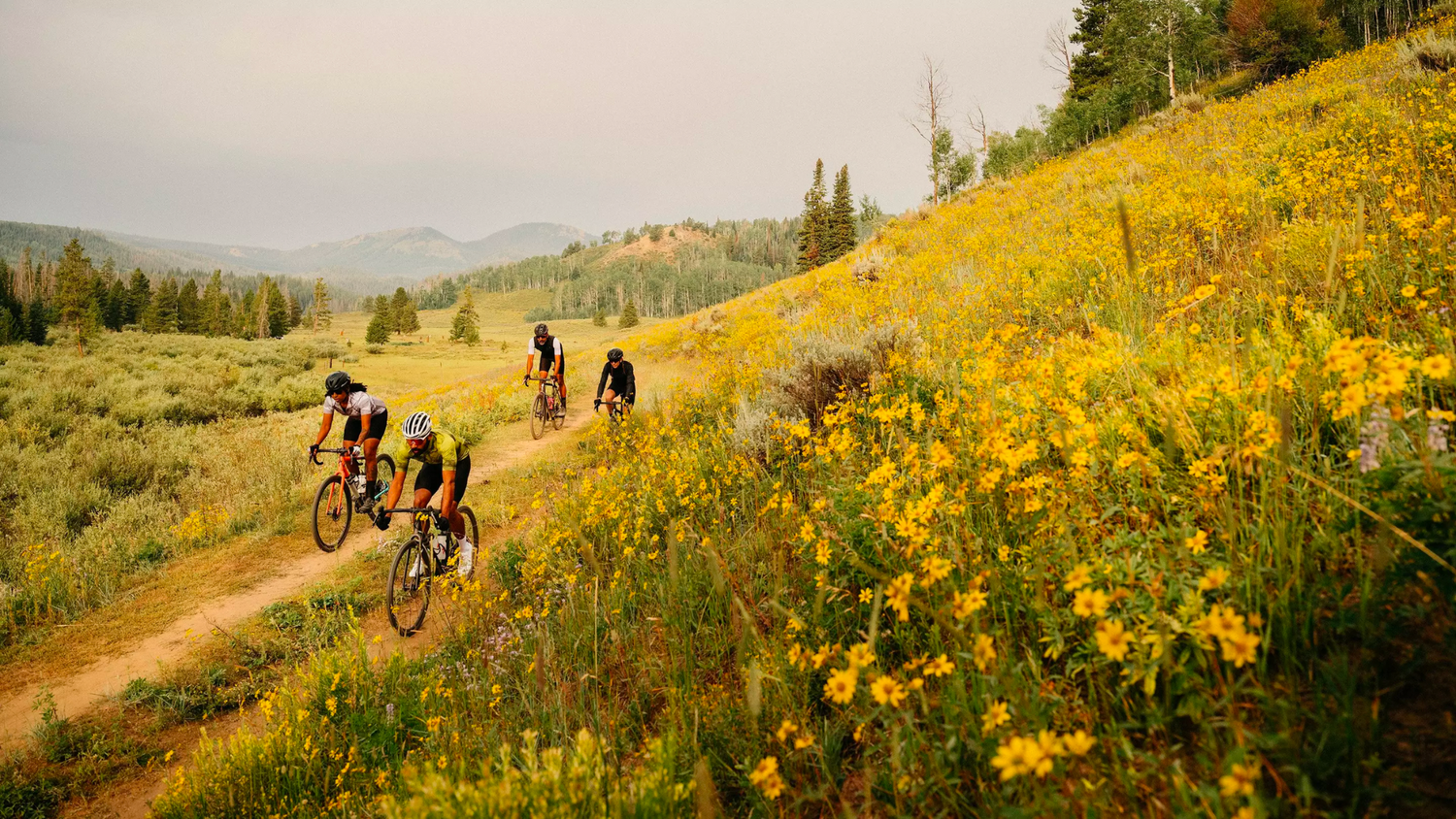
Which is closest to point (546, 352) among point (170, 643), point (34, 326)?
point (170, 643)

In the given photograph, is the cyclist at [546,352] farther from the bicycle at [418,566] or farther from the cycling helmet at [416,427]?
the bicycle at [418,566]

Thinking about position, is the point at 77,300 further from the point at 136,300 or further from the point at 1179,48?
the point at 1179,48

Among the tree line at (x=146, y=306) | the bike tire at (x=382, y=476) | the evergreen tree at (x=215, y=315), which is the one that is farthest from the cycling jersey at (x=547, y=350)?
the evergreen tree at (x=215, y=315)

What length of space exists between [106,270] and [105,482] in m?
118

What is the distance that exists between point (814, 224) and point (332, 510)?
195 ft

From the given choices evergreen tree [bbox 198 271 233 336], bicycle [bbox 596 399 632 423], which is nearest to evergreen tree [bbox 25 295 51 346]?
evergreen tree [bbox 198 271 233 336]

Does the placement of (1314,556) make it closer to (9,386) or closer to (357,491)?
(357,491)

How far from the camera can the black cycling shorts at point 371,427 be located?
8.72 meters

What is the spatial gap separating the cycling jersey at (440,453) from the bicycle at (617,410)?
160 inches

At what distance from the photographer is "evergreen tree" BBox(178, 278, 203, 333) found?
7200 centimetres

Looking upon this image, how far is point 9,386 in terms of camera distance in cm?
1972

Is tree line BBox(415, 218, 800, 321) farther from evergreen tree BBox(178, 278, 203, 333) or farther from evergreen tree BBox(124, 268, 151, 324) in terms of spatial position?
evergreen tree BBox(124, 268, 151, 324)

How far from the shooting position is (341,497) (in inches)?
361

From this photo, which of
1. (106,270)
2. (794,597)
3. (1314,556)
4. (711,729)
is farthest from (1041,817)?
(106,270)
